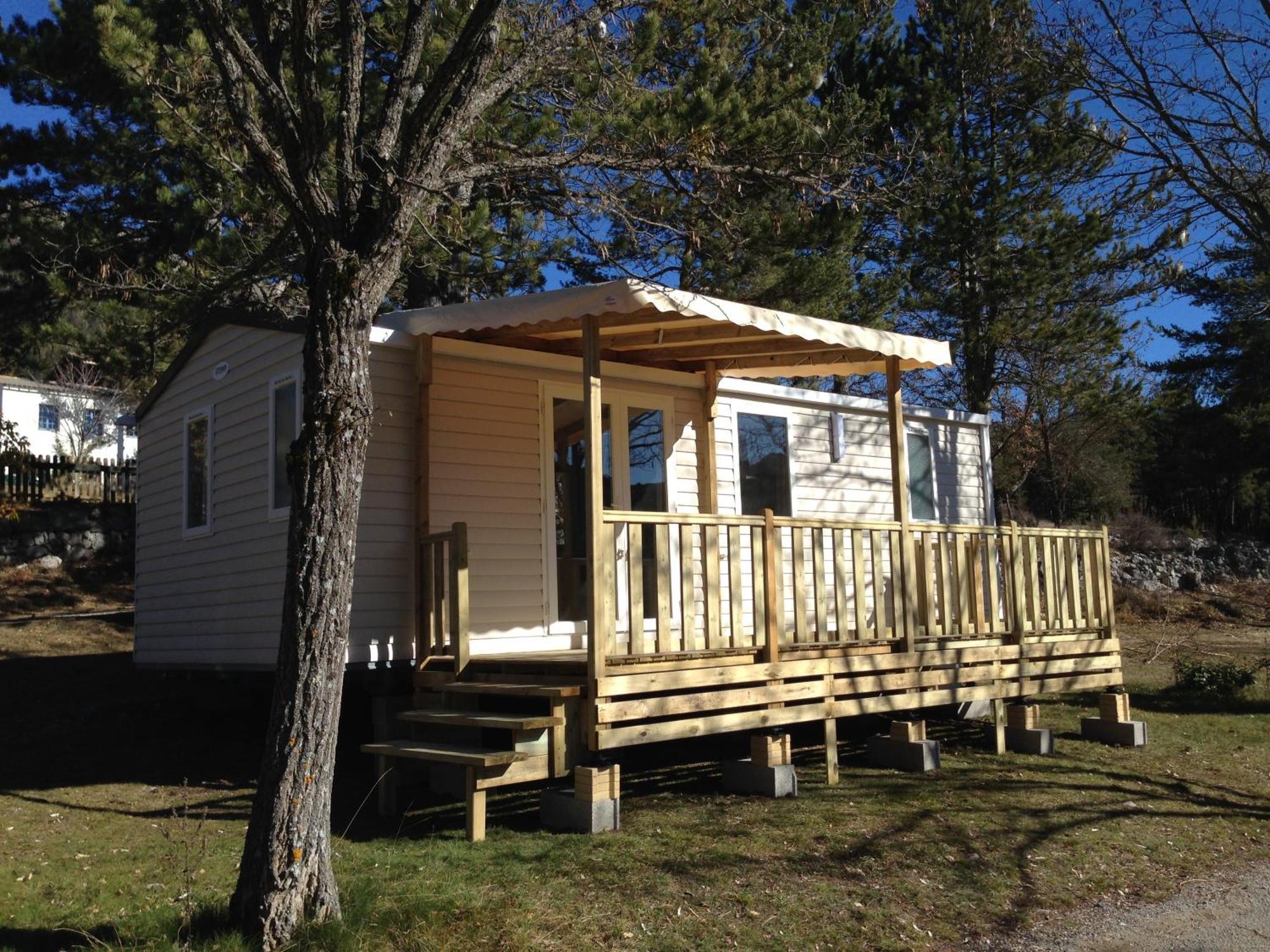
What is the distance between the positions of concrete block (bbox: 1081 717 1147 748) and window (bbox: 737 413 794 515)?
308 cm

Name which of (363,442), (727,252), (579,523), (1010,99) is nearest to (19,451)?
(363,442)

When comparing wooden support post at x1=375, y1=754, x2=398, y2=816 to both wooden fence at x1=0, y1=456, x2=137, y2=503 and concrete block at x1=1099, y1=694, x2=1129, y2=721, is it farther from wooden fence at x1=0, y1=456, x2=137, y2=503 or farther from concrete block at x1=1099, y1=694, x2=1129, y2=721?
wooden fence at x1=0, y1=456, x2=137, y2=503

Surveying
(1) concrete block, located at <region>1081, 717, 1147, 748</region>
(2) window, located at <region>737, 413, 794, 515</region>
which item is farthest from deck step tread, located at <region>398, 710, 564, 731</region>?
(1) concrete block, located at <region>1081, 717, 1147, 748</region>

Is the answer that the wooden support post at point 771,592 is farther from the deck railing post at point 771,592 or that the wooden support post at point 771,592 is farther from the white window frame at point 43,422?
the white window frame at point 43,422

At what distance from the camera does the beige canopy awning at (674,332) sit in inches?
264

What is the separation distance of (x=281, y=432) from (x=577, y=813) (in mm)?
3851

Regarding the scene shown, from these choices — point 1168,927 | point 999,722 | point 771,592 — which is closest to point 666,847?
point 771,592

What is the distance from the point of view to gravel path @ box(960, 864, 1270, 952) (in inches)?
193

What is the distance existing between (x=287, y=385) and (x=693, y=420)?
331cm

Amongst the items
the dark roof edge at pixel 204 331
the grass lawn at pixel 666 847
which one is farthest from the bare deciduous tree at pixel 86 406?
the grass lawn at pixel 666 847

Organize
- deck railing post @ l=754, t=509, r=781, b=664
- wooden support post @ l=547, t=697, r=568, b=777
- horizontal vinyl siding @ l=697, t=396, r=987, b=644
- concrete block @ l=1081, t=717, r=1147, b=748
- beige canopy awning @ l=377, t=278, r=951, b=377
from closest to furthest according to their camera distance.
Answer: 1. wooden support post @ l=547, t=697, r=568, b=777
2. beige canopy awning @ l=377, t=278, r=951, b=377
3. deck railing post @ l=754, t=509, r=781, b=664
4. concrete block @ l=1081, t=717, r=1147, b=748
5. horizontal vinyl siding @ l=697, t=396, r=987, b=644

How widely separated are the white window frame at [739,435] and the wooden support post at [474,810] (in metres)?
4.29

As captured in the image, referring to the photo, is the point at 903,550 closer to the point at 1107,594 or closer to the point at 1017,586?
the point at 1017,586

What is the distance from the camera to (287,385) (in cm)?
839
